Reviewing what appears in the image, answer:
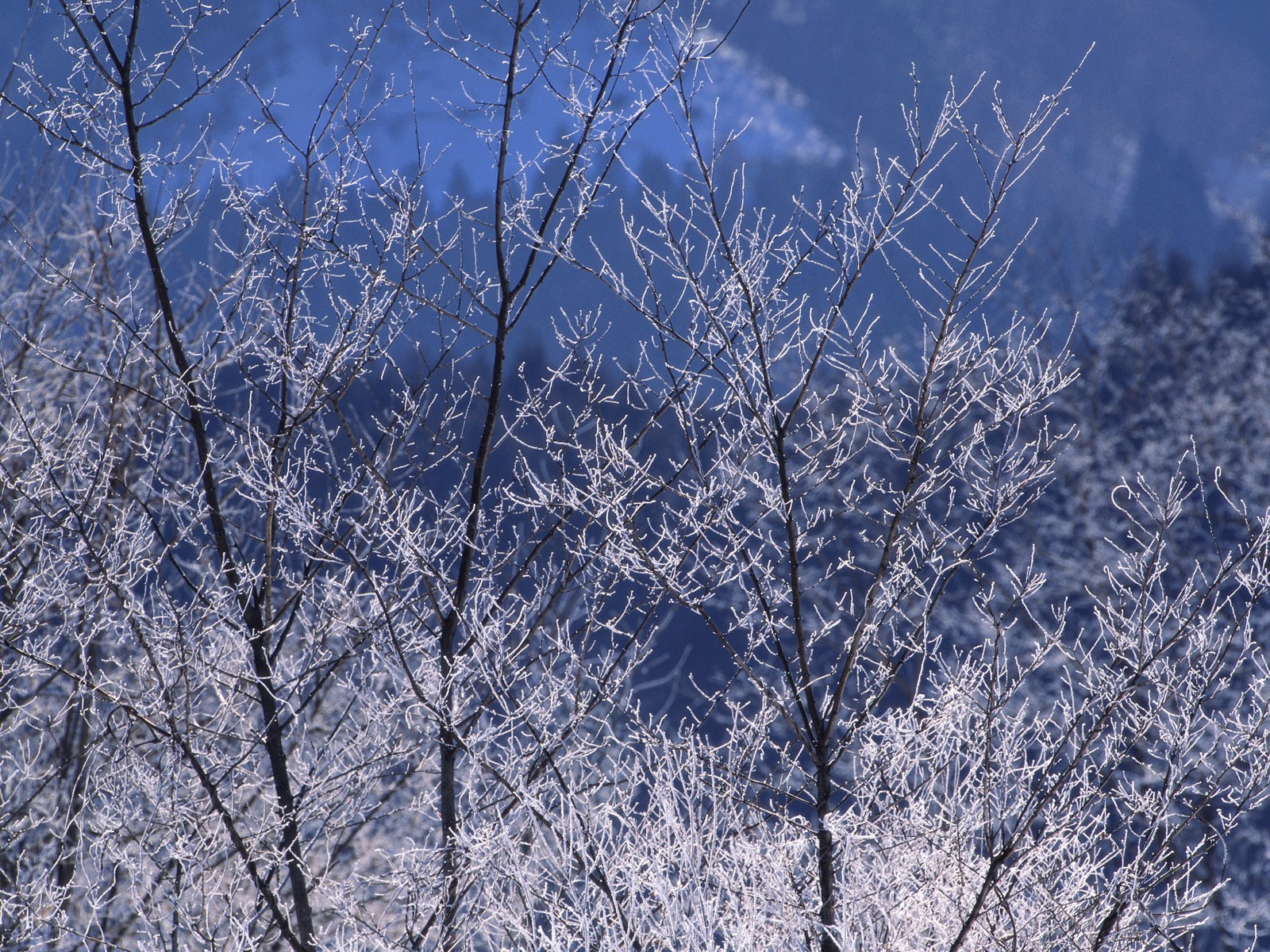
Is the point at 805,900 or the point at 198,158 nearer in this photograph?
the point at 805,900

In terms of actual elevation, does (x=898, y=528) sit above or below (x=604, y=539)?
above

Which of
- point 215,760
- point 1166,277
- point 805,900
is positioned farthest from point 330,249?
point 1166,277

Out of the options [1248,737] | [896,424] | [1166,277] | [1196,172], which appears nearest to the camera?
[1248,737]

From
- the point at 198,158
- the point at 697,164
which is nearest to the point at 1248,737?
the point at 697,164

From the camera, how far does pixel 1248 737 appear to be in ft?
9.32

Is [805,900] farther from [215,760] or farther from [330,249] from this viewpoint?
[330,249]

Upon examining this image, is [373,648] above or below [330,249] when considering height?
below

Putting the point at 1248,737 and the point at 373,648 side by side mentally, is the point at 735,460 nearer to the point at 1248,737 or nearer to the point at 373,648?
the point at 373,648

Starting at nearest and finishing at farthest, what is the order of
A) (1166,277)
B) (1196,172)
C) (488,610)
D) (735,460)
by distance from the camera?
1. (735,460)
2. (488,610)
3. (1166,277)
4. (1196,172)

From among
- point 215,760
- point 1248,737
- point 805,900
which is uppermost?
Answer: point 1248,737

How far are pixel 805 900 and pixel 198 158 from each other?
3.37 meters

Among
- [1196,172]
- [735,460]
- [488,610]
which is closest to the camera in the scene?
[735,460]

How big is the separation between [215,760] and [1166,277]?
26.7m

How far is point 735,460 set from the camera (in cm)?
343
